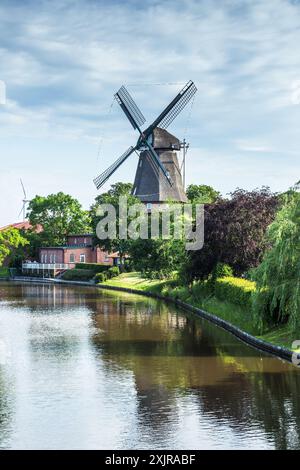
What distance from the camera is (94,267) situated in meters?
93.8

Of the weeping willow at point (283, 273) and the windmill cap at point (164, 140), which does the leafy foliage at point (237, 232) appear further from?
the windmill cap at point (164, 140)

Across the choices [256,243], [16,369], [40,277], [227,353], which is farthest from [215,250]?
[40,277]

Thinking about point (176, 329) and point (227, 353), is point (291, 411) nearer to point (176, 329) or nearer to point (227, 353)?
point (227, 353)

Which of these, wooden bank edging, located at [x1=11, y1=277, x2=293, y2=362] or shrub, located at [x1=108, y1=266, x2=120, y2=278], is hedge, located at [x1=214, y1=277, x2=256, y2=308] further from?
shrub, located at [x1=108, y1=266, x2=120, y2=278]

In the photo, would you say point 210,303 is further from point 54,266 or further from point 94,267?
point 54,266

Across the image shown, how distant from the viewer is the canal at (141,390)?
59.1 feet

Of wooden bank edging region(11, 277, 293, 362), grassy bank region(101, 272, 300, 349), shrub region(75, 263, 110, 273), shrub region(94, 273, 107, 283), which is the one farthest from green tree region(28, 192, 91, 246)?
wooden bank edging region(11, 277, 293, 362)

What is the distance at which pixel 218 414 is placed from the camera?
794 inches

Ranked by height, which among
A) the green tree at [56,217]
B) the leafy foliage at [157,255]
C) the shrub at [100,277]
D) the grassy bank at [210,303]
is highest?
the green tree at [56,217]

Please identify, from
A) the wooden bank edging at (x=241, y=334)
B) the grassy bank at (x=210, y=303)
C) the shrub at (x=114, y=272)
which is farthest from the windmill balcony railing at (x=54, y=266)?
the wooden bank edging at (x=241, y=334)

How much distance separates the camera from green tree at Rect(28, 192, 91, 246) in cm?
10769

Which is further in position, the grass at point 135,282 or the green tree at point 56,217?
the green tree at point 56,217

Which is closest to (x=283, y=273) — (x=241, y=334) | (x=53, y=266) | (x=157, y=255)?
(x=241, y=334)

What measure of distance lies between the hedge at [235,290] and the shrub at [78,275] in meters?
46.1
